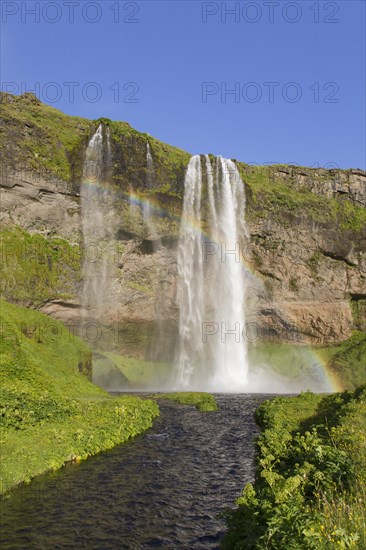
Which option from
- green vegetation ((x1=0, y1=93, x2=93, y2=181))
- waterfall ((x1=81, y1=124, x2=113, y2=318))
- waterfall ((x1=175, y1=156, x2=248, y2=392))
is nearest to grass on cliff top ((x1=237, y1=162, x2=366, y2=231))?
waterfall ((x1=175, y1=156, x2=248, y2=392))

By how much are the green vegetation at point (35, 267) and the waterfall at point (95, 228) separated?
5.83 ft

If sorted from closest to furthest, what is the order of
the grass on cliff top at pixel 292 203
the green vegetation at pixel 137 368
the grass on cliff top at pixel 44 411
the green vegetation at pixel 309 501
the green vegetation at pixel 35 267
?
the green vegetation at pixel 309 501, the grass on cliff top at pixel 44 411, the green vegetation at pixel 35 267, the green vegetation at pixel 137 368, the grass on cliff top at pixel 292 203

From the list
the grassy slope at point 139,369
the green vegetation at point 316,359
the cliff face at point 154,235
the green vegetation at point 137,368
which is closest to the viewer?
the cliff face at point 154,235

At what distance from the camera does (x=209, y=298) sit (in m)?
59.9

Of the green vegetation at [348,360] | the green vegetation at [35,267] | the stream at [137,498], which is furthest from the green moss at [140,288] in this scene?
the stream at [137,498]

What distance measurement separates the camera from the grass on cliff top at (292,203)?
6366 cm

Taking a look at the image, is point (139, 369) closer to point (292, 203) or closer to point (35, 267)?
point (35, 267)

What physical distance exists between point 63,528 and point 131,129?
53481 millimetres

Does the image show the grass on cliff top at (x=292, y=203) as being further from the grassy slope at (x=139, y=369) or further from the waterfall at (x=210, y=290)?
the grassy slope at (x=139, y=369)

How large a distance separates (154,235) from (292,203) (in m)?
22.3

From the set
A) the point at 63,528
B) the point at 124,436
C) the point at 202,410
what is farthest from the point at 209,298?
the point at 63,528

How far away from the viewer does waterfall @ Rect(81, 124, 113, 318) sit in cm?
5481

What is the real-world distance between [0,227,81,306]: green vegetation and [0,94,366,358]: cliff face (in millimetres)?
123

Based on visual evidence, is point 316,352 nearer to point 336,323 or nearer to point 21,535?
point 336,323
